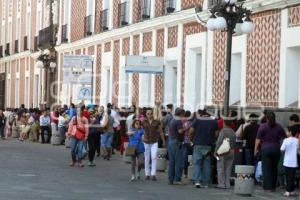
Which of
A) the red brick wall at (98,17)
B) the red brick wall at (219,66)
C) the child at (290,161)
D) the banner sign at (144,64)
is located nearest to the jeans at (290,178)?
the child at (290,161)

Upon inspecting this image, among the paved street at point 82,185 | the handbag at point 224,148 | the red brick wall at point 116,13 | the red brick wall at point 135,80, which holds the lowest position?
the paved street at point 82,185

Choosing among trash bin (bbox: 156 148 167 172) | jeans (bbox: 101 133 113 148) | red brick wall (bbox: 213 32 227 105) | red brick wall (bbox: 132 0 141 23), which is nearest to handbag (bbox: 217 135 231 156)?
trash bin (bbox: 156 148 167 172)

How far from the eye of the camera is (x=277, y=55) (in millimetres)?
22672

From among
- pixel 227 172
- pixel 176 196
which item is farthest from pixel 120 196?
pixel 227 172

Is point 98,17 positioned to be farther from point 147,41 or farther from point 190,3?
point 190,3

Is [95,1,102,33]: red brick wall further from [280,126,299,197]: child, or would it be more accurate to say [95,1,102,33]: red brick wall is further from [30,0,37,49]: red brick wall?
[280,126,299,197]: child

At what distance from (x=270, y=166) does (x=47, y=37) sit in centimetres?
3230

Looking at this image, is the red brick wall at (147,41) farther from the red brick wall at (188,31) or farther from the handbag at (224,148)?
the handbag at (224,148)

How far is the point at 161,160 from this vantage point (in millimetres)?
23031

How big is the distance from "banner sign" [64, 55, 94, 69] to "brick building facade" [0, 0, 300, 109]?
5.94ft

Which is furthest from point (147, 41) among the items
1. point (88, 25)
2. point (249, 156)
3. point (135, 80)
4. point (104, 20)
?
point (249, 156)

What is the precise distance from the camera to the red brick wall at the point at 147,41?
32.8 m

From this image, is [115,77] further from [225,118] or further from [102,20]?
[225,118]

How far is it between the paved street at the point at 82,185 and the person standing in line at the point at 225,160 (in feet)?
1.53
